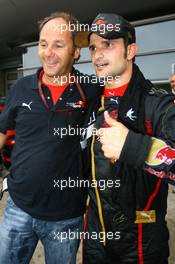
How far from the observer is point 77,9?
4918mm

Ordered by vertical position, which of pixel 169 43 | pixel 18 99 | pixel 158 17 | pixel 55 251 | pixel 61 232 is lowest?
pixel 55 251

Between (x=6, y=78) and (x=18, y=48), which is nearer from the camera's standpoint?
(x=18, y=48)

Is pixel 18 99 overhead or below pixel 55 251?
overhead

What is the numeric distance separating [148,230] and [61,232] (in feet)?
1.45

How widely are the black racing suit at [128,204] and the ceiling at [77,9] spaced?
151 inches

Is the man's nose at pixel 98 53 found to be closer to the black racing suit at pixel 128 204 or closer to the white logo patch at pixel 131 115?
the black racing suit at pixel 128 204

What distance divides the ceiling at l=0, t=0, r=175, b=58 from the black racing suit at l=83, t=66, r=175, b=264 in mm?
3834

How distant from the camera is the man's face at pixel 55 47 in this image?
1443 millimetres

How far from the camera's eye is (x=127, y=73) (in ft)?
4.26

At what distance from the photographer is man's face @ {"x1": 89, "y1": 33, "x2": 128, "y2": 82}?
1271 mm

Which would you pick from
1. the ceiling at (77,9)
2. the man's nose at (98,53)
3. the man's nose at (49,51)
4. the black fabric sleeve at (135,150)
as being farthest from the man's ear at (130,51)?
the ceiling at (77,9)

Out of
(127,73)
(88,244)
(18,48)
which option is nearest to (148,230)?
(88,244)

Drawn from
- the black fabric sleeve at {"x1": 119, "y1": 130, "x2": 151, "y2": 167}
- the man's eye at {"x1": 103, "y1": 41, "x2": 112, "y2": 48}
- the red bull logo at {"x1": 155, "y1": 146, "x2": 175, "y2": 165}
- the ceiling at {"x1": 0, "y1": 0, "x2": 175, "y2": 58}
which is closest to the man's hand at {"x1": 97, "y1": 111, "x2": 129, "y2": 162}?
the black fabric sleeve at {"x1": 119, "y1": 130, "x2": 151, "y2": 167}

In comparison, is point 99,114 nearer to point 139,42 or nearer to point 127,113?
point 127,113
